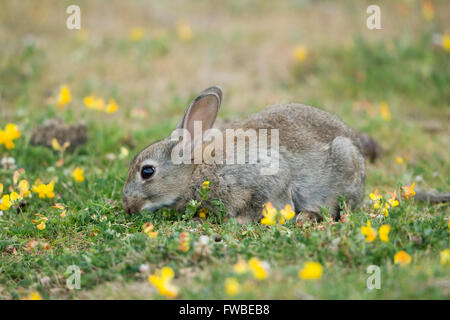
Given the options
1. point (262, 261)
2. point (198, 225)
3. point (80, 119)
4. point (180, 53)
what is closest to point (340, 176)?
point (198, 225)

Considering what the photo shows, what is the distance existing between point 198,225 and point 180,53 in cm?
684

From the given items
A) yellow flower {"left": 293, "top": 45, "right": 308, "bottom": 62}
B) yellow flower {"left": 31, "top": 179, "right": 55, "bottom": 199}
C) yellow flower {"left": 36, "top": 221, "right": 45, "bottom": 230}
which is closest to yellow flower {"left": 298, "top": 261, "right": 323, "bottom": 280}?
yellow flower {"left": 36, "top": 221, "right": 45, "bottom": 230}

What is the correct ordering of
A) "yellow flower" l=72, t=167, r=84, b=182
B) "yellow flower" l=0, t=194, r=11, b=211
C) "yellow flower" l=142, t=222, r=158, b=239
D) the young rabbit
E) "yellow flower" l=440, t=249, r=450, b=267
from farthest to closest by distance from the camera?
"yellow flower" l=72, t=167, r=84, b=182 → the young rabbit → "yellow flower" l=0, t=194, r=11, b=211 → "yellow flower" l=142, t=222, r=158, b=239 → "yellow flower" l=440, t=249, r=450, b=267

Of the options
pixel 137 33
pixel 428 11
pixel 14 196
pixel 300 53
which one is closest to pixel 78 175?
pixel 14 196

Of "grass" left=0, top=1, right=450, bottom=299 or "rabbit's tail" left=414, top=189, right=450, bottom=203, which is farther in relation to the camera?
"rabbit's tail" left=414, top=189, right=450, bottom=203

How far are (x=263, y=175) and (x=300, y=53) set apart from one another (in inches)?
220

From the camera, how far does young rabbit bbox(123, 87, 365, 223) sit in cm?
556

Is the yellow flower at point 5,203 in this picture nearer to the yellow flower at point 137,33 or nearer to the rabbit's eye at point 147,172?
the rabbit's eye at point 147,172

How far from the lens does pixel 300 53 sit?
10.6 meters

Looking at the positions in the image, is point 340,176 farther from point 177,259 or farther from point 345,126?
point 177,259

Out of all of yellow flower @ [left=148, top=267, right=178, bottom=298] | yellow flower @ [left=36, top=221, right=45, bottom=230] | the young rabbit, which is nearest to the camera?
yellow flower @ [left=148, top=267, right=178, bottom=298]

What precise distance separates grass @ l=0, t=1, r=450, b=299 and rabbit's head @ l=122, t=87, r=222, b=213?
0.75 feet

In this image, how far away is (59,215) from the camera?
18.0 feet

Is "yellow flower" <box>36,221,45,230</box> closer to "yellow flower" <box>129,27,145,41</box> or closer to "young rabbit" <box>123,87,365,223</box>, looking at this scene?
"young rabbit" <box>123,87,365,223</box>
